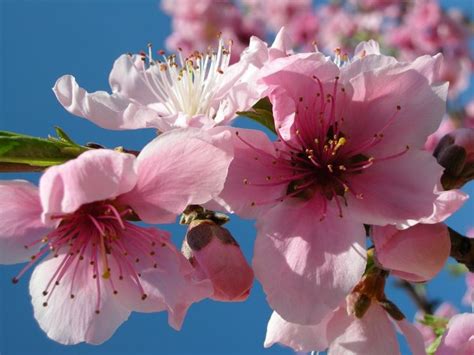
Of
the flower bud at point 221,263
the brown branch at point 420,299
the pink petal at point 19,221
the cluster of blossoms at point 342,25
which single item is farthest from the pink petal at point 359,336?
the cluster of blossoms at point 342,25

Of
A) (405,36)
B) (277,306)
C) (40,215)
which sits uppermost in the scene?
(40,215)

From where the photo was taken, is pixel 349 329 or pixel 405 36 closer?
pixel 349 329

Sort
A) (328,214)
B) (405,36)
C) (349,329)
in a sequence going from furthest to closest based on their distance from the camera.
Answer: (405,36), (349,329), (328,214)

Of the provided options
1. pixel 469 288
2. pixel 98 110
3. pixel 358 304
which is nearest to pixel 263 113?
pixel 98 110

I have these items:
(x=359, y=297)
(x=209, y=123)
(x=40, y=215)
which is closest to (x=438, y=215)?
(x=359, y=297)

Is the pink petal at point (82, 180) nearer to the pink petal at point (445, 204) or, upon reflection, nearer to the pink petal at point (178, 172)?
the pink petal at point (178, 172)

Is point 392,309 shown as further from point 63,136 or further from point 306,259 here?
point 63,136

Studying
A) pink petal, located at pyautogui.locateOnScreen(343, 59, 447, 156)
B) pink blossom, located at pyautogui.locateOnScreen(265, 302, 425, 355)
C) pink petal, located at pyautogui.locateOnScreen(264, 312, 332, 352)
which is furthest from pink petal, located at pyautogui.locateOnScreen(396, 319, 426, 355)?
pink petal, located at pyautogui.locateOnScreen(343, 59, 447, 156)

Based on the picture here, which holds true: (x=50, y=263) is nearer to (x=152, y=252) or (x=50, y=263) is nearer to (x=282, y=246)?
(x=152, y=252)
